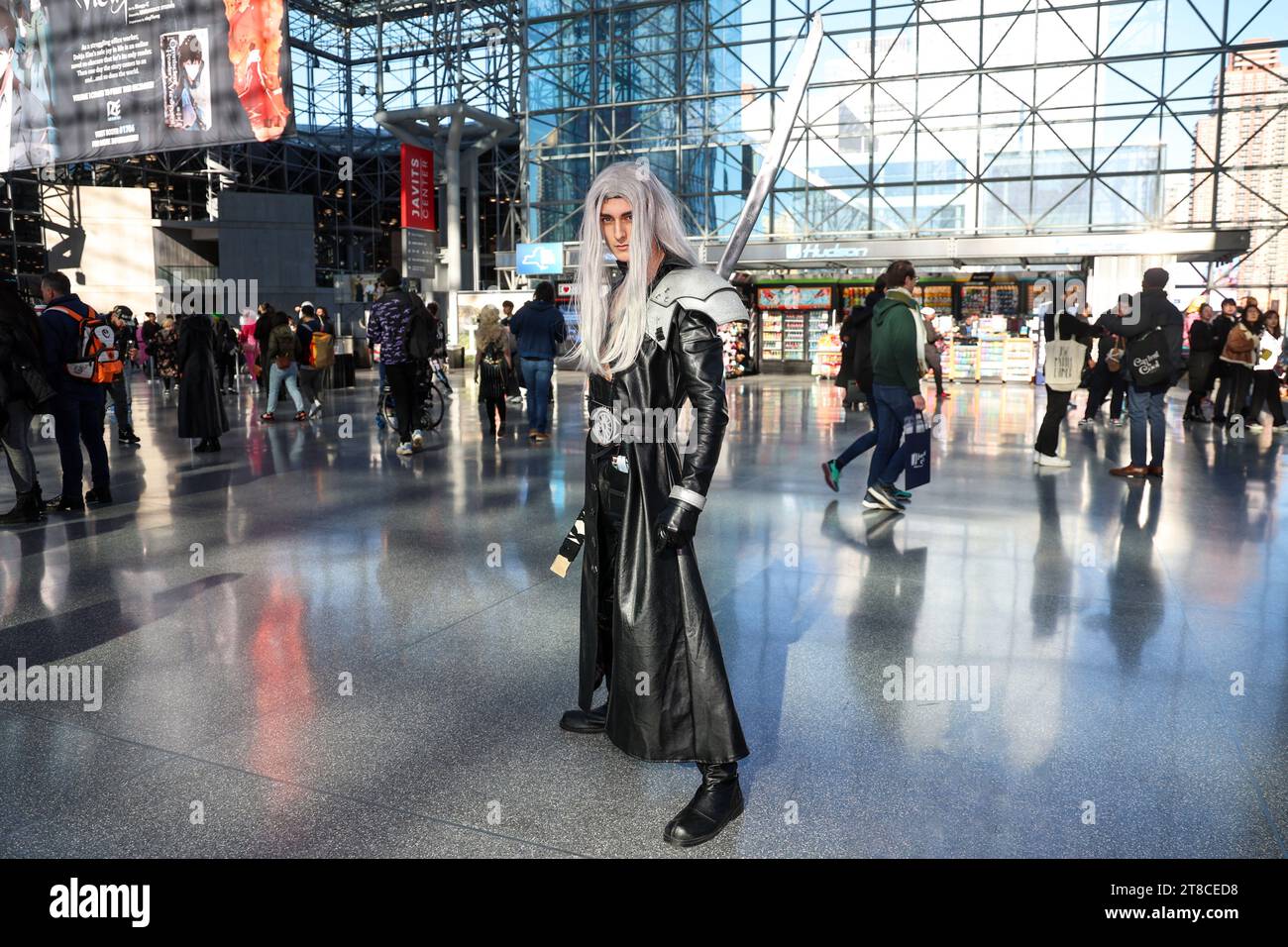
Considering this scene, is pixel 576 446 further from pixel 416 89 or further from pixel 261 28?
pixel 416 89

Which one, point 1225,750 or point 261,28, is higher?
point 261,28

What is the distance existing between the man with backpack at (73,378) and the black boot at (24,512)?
0.37 meters

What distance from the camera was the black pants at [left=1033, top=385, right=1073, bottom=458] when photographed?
9.49 metres

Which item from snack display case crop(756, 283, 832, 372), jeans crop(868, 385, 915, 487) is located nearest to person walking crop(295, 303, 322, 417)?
jeans crop(868, 385, 915, 487)

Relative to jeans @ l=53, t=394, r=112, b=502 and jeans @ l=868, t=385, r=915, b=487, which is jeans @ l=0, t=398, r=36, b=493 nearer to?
jeans @ l=53, t=394, r=112, b=502

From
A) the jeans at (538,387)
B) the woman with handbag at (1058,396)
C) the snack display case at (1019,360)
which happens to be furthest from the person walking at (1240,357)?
the snack display case at (1019,360)

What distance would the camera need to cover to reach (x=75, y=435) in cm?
752

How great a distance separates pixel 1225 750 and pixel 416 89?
4519 cm

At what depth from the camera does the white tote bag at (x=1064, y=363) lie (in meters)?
9.27

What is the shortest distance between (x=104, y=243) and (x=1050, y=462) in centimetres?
3540

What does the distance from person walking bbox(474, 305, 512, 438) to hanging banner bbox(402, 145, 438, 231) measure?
57.5ft

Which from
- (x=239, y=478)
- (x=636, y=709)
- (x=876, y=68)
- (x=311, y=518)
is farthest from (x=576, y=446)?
(x=876, y=68)

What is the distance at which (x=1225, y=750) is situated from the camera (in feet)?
10.7
